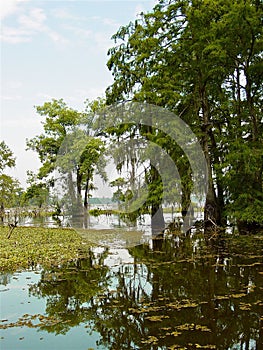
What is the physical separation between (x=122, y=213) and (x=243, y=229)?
5007mm

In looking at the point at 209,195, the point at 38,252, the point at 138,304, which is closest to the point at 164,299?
the point at 138,304

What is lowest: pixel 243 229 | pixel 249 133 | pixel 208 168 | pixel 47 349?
pixel 47 349

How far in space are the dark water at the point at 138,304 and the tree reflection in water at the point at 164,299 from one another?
0.04ft

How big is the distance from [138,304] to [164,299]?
0.43m

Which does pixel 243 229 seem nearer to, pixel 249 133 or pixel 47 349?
pixel 249 133

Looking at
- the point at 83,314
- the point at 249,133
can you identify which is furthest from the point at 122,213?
the point at 83,314

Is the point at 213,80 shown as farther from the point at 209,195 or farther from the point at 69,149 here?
the point at 69,149

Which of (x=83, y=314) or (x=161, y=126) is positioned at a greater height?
(x=161, y=126)

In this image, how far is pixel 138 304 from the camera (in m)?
5.36

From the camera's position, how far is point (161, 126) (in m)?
14.7

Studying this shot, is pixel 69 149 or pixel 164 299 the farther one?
pixel 69 149

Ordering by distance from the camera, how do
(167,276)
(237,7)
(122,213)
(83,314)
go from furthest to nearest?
(122,213) → (237,7) → (167,276) → (83,314)

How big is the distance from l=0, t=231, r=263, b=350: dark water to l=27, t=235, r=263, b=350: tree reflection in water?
11 mm

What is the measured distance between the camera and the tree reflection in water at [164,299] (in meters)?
4.15
